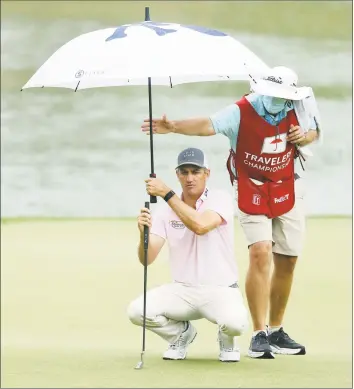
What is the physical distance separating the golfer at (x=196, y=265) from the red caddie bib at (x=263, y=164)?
27cm

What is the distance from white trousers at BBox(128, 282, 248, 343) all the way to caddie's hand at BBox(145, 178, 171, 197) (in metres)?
0.55

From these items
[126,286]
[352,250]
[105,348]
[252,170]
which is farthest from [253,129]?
[352,250]

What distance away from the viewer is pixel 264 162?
7.00 meters

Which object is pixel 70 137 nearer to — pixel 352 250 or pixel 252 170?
pixel 352 250

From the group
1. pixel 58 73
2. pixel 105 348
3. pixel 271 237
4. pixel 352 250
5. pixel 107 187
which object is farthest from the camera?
pixel 107 187

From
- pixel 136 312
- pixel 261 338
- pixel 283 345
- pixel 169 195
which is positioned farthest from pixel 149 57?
pixel 283 345

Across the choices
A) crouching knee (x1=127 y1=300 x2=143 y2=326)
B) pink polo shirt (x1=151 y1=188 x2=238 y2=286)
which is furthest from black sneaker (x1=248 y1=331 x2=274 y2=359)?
crouching knee (x1=127 y1=300 x2=143 y2=326)

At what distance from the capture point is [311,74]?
50.6 feet

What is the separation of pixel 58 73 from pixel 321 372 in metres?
1.92

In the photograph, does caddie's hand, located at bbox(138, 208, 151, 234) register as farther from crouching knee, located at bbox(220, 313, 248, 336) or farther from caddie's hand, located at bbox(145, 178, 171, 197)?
crouching knee, located at bbox(220, 313, 248, 336)

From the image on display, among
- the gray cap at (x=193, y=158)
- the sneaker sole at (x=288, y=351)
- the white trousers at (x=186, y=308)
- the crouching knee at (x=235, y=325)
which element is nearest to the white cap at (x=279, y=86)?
the gray cap at (x=193, y=158)

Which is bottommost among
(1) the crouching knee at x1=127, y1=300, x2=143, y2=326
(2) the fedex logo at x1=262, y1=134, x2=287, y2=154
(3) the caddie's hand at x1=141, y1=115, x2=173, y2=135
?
(1) the crouching knee at x1=127, y1=300, x2=143, y2=326

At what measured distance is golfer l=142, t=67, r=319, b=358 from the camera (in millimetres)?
6949

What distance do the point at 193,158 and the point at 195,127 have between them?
272 millimetres
